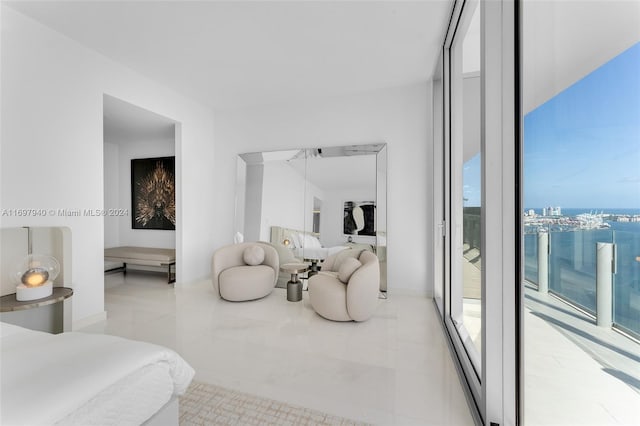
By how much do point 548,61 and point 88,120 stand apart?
3.88 m

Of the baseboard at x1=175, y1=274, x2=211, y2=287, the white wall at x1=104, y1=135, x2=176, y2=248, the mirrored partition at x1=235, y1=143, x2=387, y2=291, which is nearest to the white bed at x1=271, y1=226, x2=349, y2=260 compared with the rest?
the mirrored partition at x1=235, y1=143, x2=387, y2=291

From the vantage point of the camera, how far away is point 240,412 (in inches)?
66.2

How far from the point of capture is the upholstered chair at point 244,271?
372 cm

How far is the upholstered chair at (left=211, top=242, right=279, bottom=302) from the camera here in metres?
3.72

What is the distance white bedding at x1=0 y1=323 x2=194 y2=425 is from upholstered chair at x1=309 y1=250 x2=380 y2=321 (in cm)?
178

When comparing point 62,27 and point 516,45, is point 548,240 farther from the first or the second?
point 62,27

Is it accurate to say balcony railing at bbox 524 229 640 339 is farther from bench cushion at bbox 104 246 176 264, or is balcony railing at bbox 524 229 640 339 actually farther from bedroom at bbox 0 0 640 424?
bench cushion at bbox 104 246 176 264

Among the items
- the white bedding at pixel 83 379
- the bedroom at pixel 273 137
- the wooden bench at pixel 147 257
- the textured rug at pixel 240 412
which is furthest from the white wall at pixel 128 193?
the white bedding at pixel 83 379

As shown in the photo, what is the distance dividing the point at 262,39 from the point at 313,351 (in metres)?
3.03

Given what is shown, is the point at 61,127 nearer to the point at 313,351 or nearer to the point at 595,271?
the point at 313,351

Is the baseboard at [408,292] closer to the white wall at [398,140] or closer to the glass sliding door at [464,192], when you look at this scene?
the white wall at [398,140]

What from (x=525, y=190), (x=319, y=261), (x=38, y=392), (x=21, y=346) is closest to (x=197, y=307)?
(x=319, y=261)

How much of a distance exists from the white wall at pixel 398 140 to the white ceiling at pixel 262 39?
26 centimetres

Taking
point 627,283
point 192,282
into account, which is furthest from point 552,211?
point 192,282
